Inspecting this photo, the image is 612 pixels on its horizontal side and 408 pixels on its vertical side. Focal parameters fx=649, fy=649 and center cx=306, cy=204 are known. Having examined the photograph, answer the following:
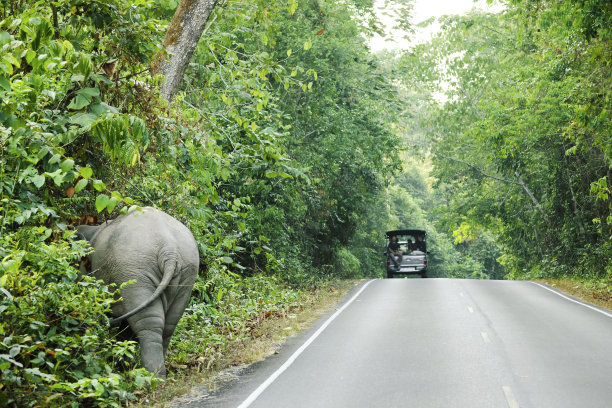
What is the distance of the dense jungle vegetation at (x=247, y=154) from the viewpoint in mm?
6320

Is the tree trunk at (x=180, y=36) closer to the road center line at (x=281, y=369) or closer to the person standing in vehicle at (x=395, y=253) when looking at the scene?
the road center line at (x=281, y=369)

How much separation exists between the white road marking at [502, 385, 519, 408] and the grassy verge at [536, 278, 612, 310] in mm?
11291

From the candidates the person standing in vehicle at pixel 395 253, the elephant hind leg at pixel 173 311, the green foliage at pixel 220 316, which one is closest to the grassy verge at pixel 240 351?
the green foliage at pixel 220 316

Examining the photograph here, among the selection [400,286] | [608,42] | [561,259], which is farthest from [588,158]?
[608,42]

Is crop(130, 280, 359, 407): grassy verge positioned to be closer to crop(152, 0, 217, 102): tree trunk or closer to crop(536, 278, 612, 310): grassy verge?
crop(152, 0, 217, 102): tree trunk

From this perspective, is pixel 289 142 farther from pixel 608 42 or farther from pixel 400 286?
pixel 608 42

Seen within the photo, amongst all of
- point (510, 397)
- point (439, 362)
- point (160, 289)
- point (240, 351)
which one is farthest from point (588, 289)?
point (160, 289)

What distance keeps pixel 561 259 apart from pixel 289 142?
1540 centimetres

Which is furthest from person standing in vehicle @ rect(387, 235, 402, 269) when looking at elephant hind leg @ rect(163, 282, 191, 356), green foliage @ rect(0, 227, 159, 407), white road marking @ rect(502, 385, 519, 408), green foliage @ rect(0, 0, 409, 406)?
green foliage @ rect(0, 227, 159, 407)

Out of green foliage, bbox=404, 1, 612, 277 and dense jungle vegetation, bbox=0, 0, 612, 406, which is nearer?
dense jungle vegetation, bbox=0, 0, 612, 406

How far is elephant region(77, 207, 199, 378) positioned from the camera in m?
7.60

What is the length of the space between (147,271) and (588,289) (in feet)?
62.6

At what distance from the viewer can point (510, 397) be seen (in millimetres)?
7789

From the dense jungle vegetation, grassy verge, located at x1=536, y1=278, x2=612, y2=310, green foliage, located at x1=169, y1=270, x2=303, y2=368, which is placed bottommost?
grassy verge, located at x1=536, y1=278, x2=612, y2=310
